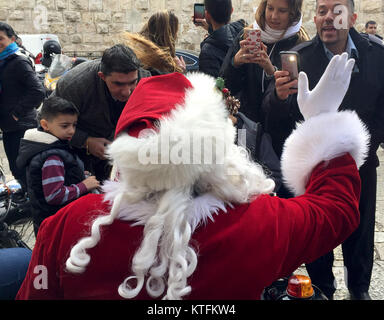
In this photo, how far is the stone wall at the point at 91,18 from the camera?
37.6 ft

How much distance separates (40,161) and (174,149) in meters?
1.58

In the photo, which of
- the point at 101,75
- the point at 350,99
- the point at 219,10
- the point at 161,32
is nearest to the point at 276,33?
the point at 350,99

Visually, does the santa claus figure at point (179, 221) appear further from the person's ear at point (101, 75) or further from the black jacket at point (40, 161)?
the person's ear at point (101, 75)

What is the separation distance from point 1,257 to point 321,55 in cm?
195

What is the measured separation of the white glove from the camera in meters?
1.47

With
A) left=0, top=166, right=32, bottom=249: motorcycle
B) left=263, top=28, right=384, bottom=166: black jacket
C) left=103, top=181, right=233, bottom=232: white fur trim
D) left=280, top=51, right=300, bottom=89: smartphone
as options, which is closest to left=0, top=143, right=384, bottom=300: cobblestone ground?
left=0, top=166, right=32, bottom=249: motorcycle

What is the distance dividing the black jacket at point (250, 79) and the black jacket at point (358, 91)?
0.59 ft

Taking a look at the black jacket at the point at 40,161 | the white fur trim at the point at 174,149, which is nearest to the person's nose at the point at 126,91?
the black jacket at the point at 40,161

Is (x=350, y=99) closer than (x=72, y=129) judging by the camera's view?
Yes

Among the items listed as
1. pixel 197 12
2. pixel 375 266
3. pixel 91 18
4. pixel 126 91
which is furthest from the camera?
pixel 91 18

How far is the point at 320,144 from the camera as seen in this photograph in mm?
1431

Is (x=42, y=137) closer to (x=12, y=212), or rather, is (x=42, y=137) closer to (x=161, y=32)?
(x=12, y=212)

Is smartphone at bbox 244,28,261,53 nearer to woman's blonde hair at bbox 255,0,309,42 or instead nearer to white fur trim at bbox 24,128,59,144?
woman's blonde hair at bbox 255,0,309,42
